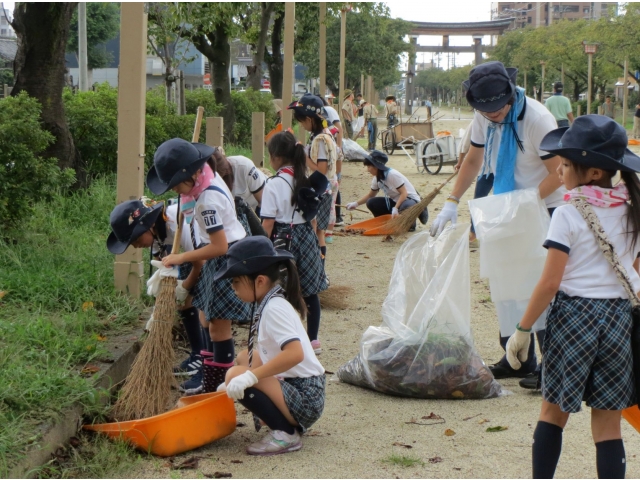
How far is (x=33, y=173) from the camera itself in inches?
226

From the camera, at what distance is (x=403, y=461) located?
10.7 ft

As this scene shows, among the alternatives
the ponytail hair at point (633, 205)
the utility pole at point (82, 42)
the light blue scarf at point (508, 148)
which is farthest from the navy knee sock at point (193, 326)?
the utility pole at point (82, 42)

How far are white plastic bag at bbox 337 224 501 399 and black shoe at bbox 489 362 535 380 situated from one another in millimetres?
273

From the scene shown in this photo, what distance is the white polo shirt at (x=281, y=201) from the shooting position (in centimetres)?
471

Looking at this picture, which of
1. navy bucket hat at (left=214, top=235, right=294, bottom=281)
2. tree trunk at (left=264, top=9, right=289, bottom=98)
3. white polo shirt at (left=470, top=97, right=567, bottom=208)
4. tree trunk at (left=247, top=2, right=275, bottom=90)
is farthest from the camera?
tree trunk at (left=264, top=9, right=289, bottom=98)

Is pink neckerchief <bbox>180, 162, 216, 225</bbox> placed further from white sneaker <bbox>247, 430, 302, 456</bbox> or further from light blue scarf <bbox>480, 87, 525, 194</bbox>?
light blue scarf <bbox>480, 87, 525, 194</bbox>

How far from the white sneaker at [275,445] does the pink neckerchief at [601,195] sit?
5.10 feet

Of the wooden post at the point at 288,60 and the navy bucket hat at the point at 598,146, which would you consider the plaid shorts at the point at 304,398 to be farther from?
the wooden post at the point at 288,60

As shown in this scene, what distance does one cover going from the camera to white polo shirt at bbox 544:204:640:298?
2516 millimetres

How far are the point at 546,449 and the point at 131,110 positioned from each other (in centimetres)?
341

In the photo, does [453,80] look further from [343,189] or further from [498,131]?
[498,131]

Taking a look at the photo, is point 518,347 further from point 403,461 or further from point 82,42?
point 82,42

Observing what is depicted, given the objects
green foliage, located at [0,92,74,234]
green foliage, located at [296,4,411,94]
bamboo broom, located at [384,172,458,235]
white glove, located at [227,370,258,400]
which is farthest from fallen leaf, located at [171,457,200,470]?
green foliage, located at [296,4,411,94]

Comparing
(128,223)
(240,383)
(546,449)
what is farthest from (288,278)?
(546,449)
